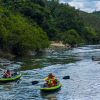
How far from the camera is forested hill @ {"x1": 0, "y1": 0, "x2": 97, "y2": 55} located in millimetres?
84000

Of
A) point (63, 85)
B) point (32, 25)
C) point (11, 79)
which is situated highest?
point (32, 25)

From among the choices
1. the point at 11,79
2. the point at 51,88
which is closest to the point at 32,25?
the point at 11,79

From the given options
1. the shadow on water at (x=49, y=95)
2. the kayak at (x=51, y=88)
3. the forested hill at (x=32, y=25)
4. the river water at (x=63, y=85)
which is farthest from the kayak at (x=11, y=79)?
the forested hill at (x=32, y=25)

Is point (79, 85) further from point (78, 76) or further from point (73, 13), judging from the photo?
point (73, 13)

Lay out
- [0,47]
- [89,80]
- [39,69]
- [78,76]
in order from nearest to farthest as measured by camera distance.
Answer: [89,80] → [78,76] → [39,69] → [0,47]

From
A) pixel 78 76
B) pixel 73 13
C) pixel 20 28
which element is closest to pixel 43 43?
pixel 20 28

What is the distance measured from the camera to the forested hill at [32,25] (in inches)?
3307

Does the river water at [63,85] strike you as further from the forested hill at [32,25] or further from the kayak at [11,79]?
the forested hill at [32,25]

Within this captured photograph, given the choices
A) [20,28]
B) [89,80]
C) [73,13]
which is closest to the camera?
[89,80]

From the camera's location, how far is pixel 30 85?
45.9 m

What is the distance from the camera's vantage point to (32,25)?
4574 inches

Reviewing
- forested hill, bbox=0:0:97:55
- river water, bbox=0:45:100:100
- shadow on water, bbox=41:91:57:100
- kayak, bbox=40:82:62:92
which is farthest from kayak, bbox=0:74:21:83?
forested hill, bbox=0:0:97:55

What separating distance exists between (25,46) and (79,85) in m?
39.9

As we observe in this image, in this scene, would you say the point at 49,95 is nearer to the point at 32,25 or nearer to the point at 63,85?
the point at 63,85
